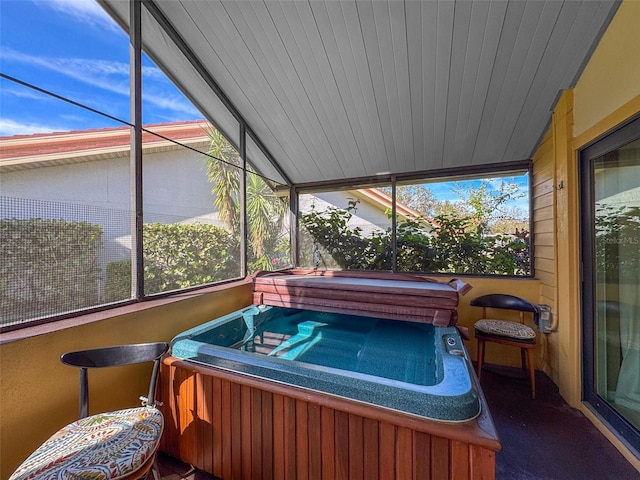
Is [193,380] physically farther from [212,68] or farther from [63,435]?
[212,68]

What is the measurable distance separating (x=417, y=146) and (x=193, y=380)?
306cm

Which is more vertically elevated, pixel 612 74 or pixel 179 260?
pixel 612 74

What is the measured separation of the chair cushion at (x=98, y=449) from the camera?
1.02 meters

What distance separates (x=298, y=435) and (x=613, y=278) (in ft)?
7.79

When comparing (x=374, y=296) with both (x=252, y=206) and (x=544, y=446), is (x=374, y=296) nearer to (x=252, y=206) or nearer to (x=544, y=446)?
(x=544, y=446)

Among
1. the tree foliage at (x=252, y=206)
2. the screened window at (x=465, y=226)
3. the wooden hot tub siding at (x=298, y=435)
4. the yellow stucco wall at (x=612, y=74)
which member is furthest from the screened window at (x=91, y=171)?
the yellow stucco wall at (x=612, y=74)

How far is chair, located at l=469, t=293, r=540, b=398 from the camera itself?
92.0 inches

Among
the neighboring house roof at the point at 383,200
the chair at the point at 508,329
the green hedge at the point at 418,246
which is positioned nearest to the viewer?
the chair at the point at 508,329

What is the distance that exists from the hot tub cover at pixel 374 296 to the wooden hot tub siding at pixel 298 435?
3.49 feet

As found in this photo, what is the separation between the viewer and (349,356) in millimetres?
2246

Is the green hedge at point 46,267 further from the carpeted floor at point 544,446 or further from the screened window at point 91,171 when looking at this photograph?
the carpeted floor at point 544,446

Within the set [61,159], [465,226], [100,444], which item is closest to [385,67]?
[465,226]

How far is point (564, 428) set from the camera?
195 cm

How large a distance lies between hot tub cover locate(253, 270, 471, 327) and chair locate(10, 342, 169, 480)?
1438 mm
